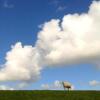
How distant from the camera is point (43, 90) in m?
59.2
